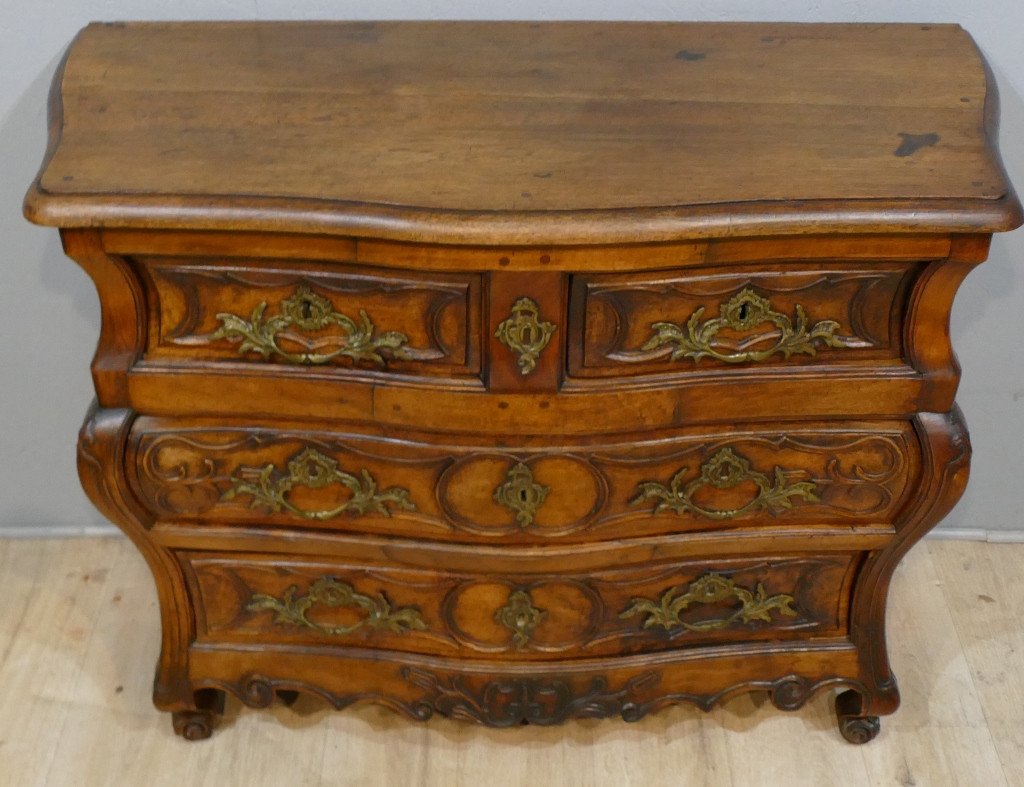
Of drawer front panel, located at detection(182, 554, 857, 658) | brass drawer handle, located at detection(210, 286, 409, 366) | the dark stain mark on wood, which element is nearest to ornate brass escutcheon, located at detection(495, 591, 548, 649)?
drawer front panel, located at detection(182, 554, 857, 658)

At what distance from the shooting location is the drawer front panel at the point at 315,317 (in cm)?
135

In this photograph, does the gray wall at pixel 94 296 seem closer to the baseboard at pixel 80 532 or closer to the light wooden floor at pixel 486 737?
the baseboard at pixel 80 532

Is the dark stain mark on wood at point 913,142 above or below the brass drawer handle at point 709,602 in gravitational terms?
above

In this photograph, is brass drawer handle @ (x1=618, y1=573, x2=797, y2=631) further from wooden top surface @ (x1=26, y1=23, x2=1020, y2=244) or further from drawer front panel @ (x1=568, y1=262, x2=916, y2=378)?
wooden top surface @ (x1=26, y1=23, x2=1020, y2=244)

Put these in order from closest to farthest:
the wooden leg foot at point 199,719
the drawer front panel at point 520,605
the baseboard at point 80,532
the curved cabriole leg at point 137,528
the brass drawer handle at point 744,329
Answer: the brass drawer handle at point 744,329 < the curved cabriole leg at point 137,528 < the drawer front panel at point 520,605 < the wooden leg foot at point 199,719 < the baseboard at point 80,532

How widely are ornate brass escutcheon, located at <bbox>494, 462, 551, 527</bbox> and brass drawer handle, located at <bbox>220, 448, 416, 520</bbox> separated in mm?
114

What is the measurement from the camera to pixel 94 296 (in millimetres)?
1907

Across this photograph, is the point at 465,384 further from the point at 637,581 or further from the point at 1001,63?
the point at 1001,63

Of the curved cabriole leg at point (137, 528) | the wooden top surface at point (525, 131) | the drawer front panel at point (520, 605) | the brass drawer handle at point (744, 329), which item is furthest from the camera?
the drawer front panel at point (520, 605)

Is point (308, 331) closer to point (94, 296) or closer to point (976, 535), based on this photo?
point (94, 296)

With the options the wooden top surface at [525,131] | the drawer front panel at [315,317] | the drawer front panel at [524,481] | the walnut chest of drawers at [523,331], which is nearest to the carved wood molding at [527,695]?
the walnut chest of drawers at [523,331]

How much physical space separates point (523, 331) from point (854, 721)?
0.85 meters

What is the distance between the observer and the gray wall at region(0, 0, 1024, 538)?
1.66 m

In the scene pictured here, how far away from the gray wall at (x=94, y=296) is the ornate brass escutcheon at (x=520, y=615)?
2.40 feet
